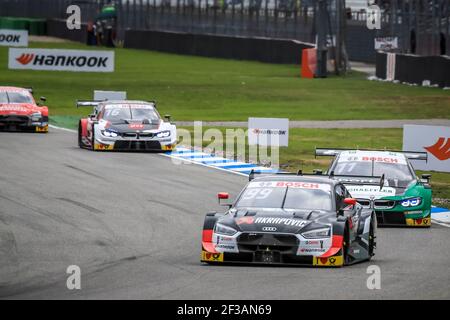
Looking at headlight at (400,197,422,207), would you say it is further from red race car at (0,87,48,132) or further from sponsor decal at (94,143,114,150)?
red race car at (0,87,48,132)

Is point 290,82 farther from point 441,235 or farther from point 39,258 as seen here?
point 39,258

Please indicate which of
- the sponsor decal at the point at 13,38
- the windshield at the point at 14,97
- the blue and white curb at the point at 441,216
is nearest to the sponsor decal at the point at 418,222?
the blue and white curb at the point at 441,216

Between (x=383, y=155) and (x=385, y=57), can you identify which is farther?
(x=385, y=57)

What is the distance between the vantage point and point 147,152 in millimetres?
31859

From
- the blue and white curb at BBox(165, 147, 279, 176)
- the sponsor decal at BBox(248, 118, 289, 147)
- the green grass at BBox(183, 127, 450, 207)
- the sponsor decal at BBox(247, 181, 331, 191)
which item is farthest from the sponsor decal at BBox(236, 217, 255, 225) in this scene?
the sponsor decal at BBox(248, 118, 289, 147)

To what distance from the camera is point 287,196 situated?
1650 cm

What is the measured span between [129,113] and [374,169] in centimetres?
1180

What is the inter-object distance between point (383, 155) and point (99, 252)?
7086 mm

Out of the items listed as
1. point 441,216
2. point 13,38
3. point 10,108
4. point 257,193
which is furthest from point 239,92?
point 257,193

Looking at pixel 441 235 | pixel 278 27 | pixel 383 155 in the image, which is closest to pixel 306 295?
pixel 441 235

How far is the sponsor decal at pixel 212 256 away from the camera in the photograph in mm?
15578

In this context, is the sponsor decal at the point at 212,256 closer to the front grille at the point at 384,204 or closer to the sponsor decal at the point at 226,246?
the sponsor decal at the point at 226,246

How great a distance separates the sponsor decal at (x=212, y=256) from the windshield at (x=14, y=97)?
21063 millimetres

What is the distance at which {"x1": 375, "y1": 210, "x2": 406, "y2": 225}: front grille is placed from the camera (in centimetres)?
2058
